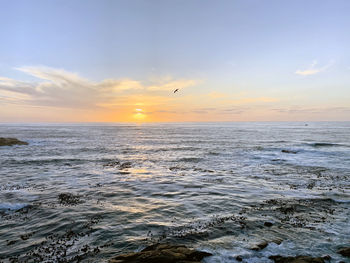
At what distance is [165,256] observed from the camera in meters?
7.77

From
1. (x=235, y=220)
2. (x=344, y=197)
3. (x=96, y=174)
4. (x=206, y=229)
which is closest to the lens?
(x=206, y=229)

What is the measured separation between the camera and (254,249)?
9219mm

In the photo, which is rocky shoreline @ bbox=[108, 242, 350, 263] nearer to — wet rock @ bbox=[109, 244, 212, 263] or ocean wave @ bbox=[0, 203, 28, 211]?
wet rock @ bbox=[109, 244, 212, 263]

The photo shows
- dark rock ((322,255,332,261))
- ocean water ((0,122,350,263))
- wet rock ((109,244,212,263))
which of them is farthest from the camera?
ocean water ((0,122,350,263))

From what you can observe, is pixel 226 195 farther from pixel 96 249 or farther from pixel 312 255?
pixel 96 249

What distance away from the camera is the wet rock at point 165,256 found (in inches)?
302

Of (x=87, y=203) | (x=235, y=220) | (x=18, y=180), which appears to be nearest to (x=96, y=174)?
(x=18, y=180)

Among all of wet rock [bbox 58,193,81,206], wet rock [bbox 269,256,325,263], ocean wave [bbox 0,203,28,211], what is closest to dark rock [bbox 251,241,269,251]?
wet rock [bbox 269,256,325,263]

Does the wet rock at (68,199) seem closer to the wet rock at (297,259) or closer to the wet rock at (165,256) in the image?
the wet rock at (165,256)

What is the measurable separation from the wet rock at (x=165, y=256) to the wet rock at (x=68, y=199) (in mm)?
8934

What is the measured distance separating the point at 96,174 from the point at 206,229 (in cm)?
1759

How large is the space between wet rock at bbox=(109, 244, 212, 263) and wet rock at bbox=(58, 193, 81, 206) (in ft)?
29.3

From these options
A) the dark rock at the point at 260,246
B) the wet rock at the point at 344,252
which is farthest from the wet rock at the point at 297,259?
the wet rock at the point at 344,252

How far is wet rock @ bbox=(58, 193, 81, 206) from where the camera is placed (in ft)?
49.5
